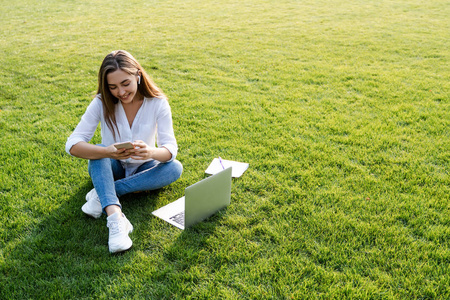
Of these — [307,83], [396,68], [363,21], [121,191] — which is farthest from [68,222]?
[363,21]

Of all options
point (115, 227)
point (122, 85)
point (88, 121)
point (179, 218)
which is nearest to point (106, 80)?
point (122, 85)

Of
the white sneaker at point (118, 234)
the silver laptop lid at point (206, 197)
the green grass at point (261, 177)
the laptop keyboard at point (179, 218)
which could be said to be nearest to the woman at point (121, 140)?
the white sneaker at point (118, 234)

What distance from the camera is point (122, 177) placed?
11.2 ft

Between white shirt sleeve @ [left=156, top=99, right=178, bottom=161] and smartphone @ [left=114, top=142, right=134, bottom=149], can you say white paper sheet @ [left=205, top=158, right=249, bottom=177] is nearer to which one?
white shirt sleeve @ [left=156, top=99, right=178, bottom=161]

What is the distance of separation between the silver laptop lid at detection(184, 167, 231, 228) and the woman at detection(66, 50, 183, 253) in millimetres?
481

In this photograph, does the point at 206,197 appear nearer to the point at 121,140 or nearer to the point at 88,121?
the point at 121,140

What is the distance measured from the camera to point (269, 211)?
318cm

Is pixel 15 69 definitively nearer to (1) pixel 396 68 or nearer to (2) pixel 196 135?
(2) pixel 196 135

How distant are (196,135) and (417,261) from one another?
2.72m

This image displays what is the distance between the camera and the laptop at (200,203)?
9.08ft

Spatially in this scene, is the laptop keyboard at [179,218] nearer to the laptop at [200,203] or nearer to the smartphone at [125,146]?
the laptop at [200,203]

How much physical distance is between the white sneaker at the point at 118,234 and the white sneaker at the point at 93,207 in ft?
0.77

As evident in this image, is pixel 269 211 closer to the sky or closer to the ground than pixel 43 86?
closer to the ground

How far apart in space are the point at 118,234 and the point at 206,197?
0.71m
